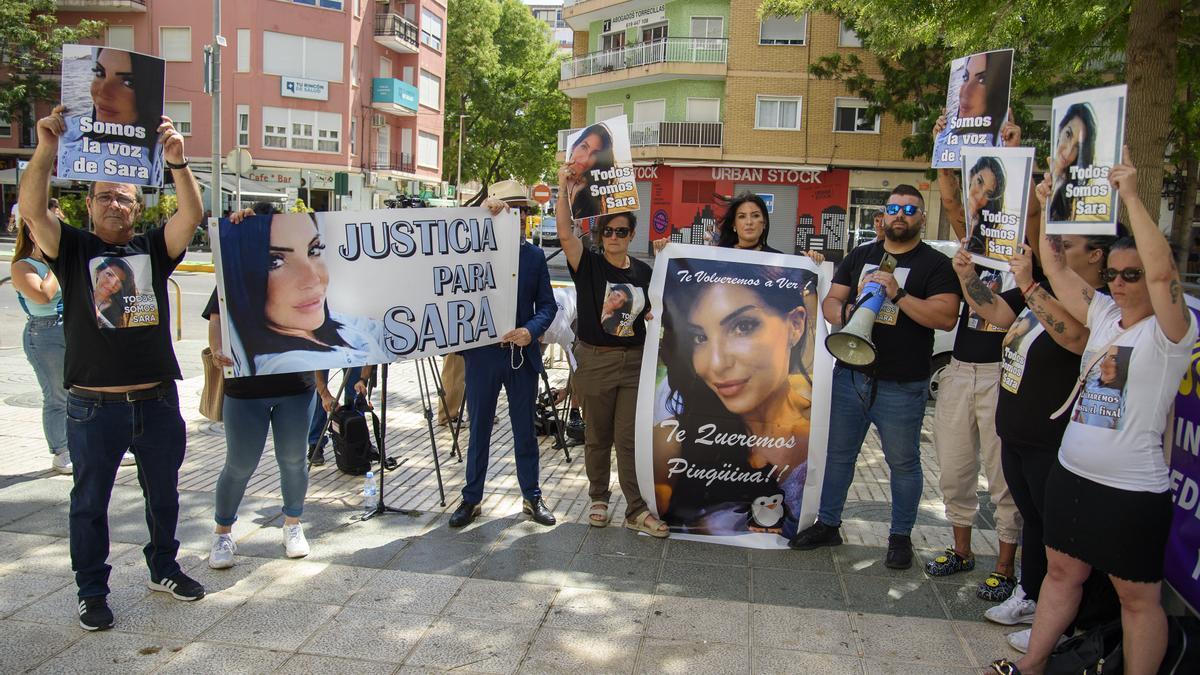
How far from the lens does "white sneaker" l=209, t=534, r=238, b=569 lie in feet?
14.8

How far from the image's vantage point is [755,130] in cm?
3228

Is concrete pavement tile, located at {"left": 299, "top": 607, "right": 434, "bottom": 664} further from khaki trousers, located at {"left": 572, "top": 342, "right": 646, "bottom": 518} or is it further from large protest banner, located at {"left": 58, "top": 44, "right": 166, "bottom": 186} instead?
large protest banner, located at {"left": 58, "top": 44, "right": 166, "bottom": 186}

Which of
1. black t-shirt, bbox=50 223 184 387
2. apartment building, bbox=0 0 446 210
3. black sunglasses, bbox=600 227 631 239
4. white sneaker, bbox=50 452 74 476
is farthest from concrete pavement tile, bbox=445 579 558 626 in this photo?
apartment building, bbox=0 0 446 210

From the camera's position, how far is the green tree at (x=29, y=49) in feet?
114

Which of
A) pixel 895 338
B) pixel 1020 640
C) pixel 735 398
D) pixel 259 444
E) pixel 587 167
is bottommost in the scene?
pixel 1020 640

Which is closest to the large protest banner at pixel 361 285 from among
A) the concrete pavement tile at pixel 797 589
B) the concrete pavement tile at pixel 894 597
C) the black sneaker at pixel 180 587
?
the black sneaker at pixel 180 587

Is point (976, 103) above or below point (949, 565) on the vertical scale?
above

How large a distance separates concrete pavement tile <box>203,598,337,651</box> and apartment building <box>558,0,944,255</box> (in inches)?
1080

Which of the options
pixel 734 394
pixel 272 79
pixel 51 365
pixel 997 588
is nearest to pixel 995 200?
pixel 734 394

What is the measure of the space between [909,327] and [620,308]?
1.60 m

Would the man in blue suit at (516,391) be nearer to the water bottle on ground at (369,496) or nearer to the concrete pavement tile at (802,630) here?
the water bottle on ground at (369,496)

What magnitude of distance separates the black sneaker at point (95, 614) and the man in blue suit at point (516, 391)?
1.89 metres

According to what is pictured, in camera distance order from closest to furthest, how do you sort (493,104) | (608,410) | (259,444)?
(259,444) → (608,410) → (493,104)

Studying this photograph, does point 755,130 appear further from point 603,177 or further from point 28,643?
point 28,643
